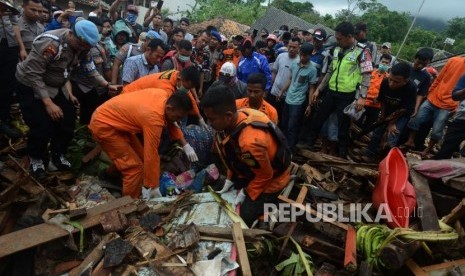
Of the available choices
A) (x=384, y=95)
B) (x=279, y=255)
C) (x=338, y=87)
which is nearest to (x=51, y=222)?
(x=279, y=255)

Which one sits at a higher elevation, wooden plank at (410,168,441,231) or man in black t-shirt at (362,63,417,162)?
man in black t-shirt at (362,63,417,162)

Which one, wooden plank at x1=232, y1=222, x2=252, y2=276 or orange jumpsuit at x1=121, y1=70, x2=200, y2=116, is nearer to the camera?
wooden plank at x1=232, y1=222, x2=252, y2=276

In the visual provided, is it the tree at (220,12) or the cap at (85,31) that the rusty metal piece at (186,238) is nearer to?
the cap at (85,31)

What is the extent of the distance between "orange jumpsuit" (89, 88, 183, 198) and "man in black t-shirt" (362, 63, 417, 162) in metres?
3.71

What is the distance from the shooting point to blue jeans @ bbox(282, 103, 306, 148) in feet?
19.8

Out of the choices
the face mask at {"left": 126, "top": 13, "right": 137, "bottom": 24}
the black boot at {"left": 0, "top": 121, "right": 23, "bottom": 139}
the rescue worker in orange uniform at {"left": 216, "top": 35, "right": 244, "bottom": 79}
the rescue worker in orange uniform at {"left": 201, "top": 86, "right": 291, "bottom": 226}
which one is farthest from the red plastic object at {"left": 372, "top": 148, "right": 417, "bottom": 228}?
the face mask at {"left": 126, "top": 13, "right": 137, "bottom": 24}

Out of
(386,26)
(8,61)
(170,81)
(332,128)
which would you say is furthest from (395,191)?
(386,26)

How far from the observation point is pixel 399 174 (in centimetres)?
368

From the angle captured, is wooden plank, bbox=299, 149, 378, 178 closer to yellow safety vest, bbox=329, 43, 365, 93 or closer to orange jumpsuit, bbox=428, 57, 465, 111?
yellow safety vest, bbox=329, 43, 365, 93

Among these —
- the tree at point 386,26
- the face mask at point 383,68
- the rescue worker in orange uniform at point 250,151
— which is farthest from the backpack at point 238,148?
the tree at point 386,26

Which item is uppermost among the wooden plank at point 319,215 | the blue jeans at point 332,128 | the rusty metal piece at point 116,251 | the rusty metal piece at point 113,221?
the blue jeans at point 332,128

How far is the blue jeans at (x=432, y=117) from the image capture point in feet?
19.0

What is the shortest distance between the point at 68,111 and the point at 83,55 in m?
0.79

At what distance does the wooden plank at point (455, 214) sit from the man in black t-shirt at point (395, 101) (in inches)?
95.0
